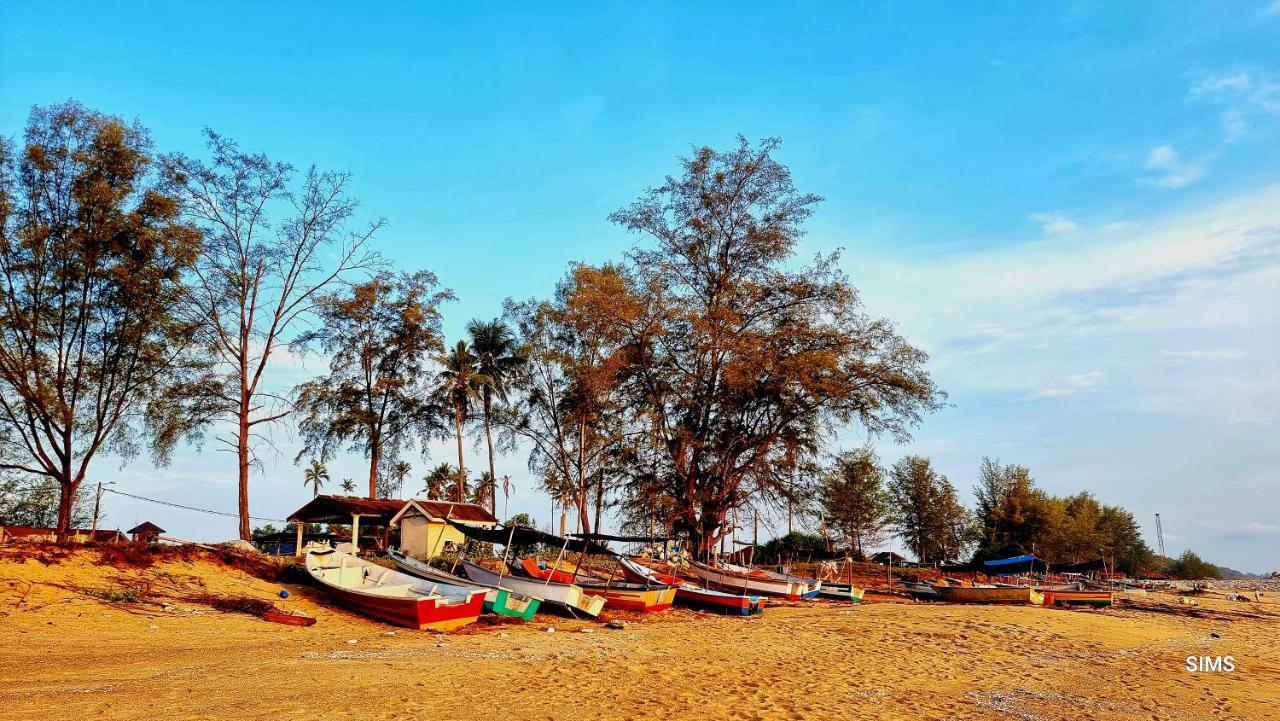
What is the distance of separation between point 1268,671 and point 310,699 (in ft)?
60.5

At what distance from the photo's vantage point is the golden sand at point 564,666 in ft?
33.9

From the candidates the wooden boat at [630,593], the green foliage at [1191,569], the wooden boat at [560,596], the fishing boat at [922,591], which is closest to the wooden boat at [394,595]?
the wooden boat at [560,596]

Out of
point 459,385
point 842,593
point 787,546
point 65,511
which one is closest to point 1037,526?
point 787,546

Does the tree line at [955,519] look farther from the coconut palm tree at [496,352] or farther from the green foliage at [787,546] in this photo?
the coconut palm tree at [496,352]

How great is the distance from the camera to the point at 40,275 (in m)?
23.4

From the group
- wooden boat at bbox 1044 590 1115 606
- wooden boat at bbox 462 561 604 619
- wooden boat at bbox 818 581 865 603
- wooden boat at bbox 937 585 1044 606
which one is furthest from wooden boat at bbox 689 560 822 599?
wooden boat at bbox 462 561 604 619

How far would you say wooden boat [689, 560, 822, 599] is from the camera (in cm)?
3014

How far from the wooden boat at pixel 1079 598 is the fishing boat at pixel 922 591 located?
4328 mm

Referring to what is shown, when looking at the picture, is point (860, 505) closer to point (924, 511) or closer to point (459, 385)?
point (924, 511)

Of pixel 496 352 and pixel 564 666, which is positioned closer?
pixel 564 666

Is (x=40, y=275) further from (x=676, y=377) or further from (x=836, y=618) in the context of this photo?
(x=836, y=618)

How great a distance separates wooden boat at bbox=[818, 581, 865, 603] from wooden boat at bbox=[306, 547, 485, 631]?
705 inches

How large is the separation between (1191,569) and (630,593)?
227ft

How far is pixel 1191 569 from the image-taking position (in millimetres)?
68625
